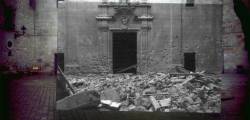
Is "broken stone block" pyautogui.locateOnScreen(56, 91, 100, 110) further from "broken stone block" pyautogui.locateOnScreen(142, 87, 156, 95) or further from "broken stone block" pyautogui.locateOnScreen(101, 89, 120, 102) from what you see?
"broken stone block" pyautogui.locateOnScreen(142, 87, 156, 95)

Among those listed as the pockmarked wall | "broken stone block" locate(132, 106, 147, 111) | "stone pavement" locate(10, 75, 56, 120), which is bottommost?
"broken stone block" locate(132, 106, 147, 111)

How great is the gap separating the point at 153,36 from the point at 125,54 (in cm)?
91

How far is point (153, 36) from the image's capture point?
8930mm

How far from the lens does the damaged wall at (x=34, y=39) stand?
1478 cm

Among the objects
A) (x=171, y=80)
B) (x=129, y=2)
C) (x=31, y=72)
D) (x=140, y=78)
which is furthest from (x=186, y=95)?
(x=31, y=72)

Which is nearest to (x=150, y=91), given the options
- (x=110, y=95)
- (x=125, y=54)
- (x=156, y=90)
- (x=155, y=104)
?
(x=156, y=90)

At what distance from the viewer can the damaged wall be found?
48.5 feet

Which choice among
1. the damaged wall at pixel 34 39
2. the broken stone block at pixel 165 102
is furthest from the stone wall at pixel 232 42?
the damaged wall at pixel 34 39

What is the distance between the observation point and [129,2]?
8.96 meters

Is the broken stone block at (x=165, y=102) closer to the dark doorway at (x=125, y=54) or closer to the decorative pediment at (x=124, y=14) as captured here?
the dark doorway at (x=125, y=54)

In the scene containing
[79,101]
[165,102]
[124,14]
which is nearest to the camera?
[79,101]

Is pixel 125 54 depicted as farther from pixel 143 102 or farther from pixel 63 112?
pixel 63 112

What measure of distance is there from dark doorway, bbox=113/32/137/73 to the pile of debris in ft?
0.67

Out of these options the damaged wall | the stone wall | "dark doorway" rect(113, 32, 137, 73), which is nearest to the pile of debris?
"dark doorway" rect(113, 32, 137, 73)
